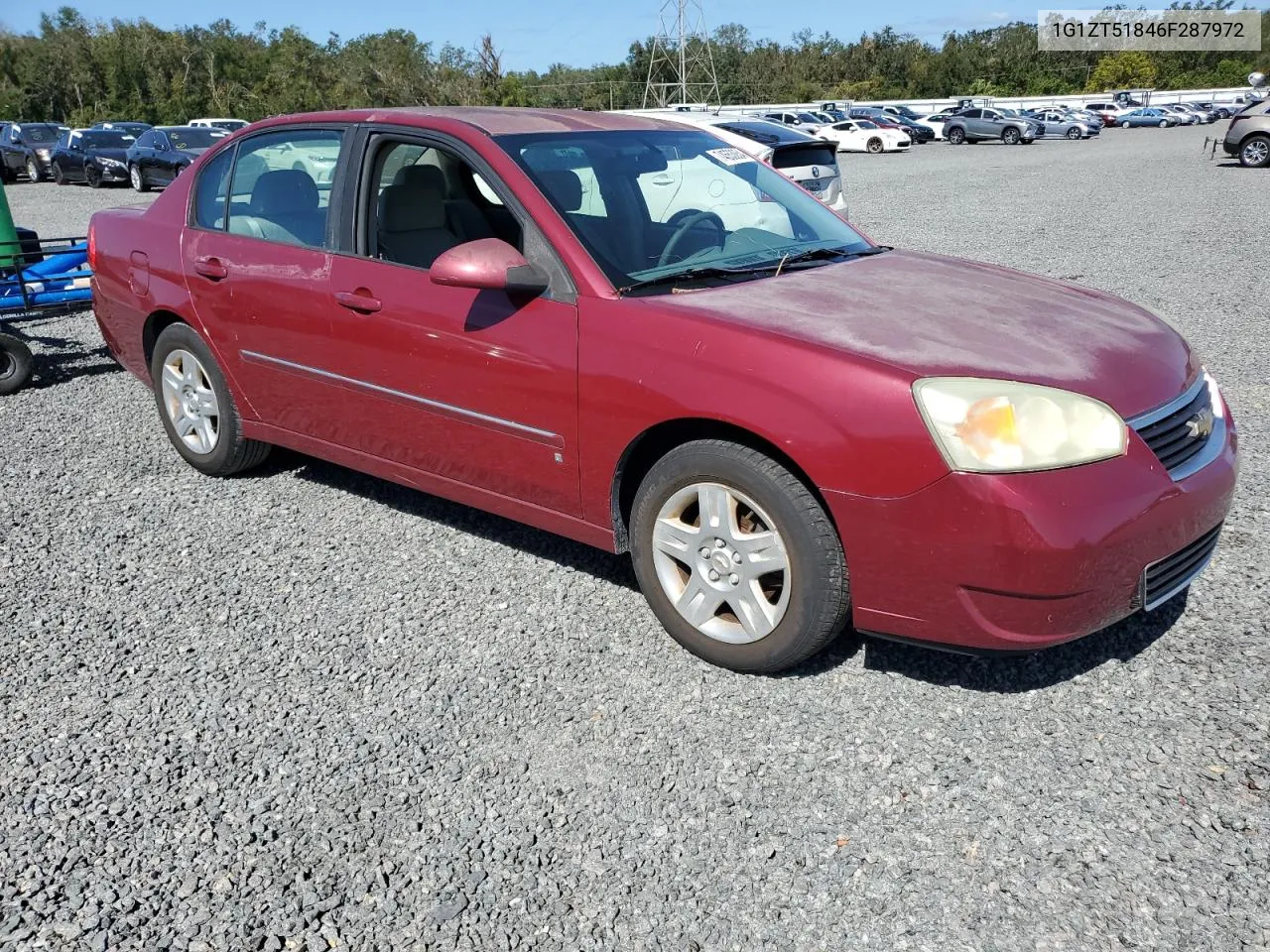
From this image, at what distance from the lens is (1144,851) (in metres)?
2.59

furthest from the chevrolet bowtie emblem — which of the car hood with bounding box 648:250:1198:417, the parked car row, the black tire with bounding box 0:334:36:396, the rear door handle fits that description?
the parked car row

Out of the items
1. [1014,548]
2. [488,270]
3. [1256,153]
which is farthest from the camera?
[1256,153]

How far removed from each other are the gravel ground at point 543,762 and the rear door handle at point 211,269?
3.51 ft

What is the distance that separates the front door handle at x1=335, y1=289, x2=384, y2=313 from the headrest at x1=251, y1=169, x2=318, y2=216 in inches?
19.0

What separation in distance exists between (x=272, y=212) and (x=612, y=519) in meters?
2.17

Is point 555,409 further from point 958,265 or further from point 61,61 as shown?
point 61,61

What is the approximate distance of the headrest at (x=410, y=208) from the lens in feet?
13.9

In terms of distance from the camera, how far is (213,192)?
499cm

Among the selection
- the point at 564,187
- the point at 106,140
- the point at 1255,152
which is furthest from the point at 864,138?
the point at 564,187

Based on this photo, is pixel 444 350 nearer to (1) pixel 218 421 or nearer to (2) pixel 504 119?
(2) pixel 504 119

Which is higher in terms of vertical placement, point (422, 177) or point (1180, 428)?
point (422, 177)

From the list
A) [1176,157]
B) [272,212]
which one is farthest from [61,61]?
[272,212]

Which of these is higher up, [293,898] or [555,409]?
[555,409]

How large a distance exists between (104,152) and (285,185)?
77.5 ft
